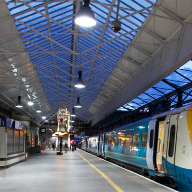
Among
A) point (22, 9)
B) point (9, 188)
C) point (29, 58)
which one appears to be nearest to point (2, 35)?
point (22, 9)

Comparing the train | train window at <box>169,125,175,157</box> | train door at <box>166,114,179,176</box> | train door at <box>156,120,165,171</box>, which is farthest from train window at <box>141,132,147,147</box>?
train window at <box>169,125,175,157</box>

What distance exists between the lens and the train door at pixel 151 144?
1312cm

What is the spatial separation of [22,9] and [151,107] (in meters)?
15.0

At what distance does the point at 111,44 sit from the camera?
855 inches

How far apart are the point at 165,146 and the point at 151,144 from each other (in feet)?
7.40

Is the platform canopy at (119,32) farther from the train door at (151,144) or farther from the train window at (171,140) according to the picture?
the train window at (171,140)

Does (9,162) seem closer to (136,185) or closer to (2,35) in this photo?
(2,35)

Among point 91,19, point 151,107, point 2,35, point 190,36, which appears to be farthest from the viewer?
point 151,107

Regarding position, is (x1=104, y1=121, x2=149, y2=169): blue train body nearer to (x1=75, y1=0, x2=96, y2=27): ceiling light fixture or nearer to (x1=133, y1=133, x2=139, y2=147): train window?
(x1=133, y1=133, x2=139, y2=147): train window

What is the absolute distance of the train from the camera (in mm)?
9479

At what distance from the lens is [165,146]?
36.7 ft

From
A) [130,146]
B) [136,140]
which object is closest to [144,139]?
[136,140]

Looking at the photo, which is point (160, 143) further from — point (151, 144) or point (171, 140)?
point (171, 140)

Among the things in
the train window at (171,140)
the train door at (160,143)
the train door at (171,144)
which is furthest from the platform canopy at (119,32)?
the train window at (171,140)
